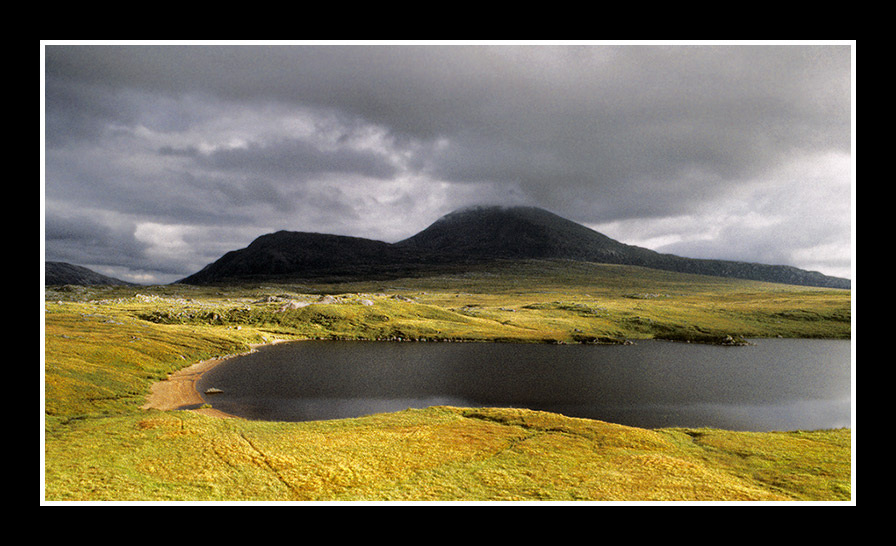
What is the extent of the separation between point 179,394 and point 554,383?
5405cm

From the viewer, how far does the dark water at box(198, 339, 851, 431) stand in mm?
48562

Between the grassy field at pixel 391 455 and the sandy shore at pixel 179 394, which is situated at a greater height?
the grassy field at pixel 391 455

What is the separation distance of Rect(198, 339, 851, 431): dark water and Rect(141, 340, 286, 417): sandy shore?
180 centimetres

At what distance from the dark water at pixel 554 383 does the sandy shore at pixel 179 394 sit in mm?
1795

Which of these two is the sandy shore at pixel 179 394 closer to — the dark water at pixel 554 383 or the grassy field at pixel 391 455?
the dark water at pixel 554 383

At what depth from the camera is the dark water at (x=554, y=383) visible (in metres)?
48.6

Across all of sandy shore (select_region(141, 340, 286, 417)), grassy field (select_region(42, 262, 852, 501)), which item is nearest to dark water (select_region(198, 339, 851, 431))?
sandy shore (select_region(141, 340, 286, 417))

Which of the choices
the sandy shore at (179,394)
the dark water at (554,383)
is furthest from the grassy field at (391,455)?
the dark water at (554,383)

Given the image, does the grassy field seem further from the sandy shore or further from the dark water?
the dark water

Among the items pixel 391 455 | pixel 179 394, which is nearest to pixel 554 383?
pixel 391 455

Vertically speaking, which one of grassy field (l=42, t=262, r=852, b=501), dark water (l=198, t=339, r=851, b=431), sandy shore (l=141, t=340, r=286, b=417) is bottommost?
dark water (l=198, t=339, r=851, b=431)

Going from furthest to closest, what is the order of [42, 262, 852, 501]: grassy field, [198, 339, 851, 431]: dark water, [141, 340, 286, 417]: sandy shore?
[198, 339, 851, 431]: dark water
[141, 340, 286, 417]: sandy shore
[42, 262, 852, 501]: grassy field

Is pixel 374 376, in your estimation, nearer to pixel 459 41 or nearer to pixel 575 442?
pixel 575 442

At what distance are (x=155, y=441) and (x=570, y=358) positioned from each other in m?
77.3
